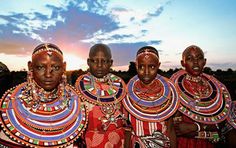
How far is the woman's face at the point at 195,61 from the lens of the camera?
4492 millimetres

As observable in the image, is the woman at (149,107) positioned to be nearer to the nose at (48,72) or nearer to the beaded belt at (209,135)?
the beaded belt at (209,135)

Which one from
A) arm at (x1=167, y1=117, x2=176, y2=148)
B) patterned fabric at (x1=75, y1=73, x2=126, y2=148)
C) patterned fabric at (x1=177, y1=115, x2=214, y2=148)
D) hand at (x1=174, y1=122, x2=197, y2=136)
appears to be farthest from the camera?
patterned fabric at (x1=177, y1=115, x2=214, y2=148)

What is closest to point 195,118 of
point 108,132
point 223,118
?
point 223,118

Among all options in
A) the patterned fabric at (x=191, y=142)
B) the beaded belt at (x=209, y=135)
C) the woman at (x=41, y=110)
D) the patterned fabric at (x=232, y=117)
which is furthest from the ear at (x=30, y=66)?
the patterned fabric at (x=232, y=117)

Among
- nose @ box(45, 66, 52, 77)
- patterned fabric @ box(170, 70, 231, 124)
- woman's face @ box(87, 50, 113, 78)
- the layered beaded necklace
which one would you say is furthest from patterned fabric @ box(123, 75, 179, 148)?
nose @ box(45, 66, 52, 77)

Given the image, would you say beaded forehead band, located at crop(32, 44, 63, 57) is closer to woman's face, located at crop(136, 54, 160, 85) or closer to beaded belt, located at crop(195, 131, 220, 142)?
woman's face, located at crop(136, 54, 160, 85)

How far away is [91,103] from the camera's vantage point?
13.1 ft

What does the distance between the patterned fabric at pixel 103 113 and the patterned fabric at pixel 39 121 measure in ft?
1.77

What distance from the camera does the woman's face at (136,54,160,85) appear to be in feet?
13.2

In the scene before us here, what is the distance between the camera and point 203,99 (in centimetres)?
452

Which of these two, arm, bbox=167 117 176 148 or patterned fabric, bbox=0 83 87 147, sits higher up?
patterned fabric, bbox=0 83 87 147

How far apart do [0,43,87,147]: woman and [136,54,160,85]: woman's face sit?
→ 118 cm

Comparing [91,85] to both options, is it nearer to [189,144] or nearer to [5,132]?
[5,132]

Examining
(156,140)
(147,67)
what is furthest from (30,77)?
(156,140)
